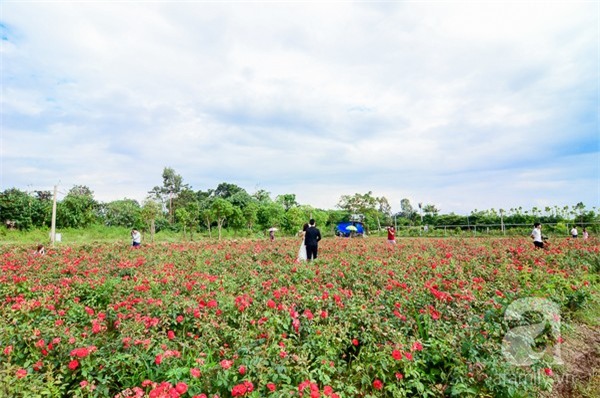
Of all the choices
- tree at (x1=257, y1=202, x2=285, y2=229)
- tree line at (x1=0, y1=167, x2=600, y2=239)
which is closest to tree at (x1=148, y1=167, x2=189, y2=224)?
tree line at (x1=0, y1=167, x2=600, y2=239)

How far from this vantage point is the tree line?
2681 centimetres

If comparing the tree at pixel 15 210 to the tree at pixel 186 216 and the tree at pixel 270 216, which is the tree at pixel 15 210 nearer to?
the tree at pixel 186 216

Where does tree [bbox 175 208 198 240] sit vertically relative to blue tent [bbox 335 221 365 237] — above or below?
above

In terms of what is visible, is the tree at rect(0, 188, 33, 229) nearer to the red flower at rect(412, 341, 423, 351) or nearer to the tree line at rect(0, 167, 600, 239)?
the tree line at rect(0, 167, 600, 239)

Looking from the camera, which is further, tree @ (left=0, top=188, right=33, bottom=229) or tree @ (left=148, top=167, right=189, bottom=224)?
tree @ (left=148, top=167, right=189, bottom=224)

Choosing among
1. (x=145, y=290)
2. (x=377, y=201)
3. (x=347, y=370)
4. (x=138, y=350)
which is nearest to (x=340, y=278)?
(x=347, y=370)

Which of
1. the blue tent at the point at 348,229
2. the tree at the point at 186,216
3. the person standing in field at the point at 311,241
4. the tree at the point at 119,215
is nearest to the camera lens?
the person standing in field at the point at 311,241

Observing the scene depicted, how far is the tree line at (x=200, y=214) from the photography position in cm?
2681

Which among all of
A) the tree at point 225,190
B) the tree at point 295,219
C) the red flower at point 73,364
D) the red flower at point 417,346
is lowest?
the red flower at point 417,346

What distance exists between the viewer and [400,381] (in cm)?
287

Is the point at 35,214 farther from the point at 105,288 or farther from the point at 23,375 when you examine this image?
the point at 23,375

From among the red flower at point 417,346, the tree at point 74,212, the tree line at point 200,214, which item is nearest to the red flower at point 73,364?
the red flower at point 417,346

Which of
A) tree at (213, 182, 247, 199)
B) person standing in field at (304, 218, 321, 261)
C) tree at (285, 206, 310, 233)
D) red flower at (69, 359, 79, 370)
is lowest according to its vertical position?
red flower at (69, 359, 79, 370)

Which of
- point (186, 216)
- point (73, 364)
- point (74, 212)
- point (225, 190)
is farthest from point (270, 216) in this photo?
point (73, 364)
